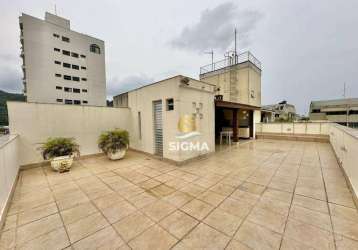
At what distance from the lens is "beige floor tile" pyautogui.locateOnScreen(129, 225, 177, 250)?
1.84 meters

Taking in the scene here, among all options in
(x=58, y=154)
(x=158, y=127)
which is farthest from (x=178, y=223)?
(x=58, y=154)

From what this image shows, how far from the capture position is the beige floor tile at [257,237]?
1836 millimetres

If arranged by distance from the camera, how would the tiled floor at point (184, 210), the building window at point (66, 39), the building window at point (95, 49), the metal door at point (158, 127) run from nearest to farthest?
the tiled floor at point (184, 210) → the metal door at point (158, 127) → the building window at point (66, 39) → the building window at point (95, 49)

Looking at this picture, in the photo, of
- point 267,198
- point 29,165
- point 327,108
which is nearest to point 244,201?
point 267,198

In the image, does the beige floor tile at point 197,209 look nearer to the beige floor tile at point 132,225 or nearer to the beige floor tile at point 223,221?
the beige floor tile at point 223,221

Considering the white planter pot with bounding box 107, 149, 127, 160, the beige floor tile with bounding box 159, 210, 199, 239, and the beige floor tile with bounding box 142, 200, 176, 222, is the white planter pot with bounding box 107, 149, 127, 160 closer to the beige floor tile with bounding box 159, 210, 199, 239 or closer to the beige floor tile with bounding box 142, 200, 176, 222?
the beige floor tile with bounding box 142, 200, 176, 222

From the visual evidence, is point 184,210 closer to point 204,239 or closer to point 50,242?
point 204,239

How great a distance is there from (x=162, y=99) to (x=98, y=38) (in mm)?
32917

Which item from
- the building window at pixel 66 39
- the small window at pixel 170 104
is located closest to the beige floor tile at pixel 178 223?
the small window at pixel 170 104

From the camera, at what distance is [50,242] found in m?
1.96

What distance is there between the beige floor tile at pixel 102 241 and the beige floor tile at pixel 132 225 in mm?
89

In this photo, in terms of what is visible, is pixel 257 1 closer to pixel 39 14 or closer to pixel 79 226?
pixel 79 226

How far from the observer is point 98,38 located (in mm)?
28891

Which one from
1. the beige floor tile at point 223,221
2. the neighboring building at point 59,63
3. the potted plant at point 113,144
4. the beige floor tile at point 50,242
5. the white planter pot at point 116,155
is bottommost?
the beige floor tile at point 223,221
